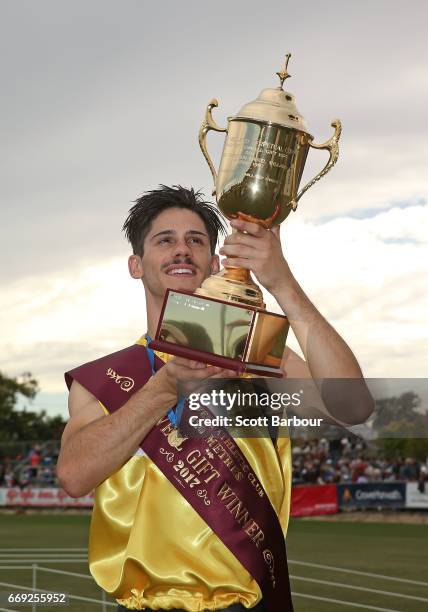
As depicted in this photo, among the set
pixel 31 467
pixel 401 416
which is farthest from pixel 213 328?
pixel 31 467

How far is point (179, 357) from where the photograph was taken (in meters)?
3.16

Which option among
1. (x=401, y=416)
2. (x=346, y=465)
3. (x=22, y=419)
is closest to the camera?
(x=401, y=416)

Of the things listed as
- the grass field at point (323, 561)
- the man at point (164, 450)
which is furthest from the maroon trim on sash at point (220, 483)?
the grass field at point (323, 561)

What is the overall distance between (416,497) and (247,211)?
24.6 meters

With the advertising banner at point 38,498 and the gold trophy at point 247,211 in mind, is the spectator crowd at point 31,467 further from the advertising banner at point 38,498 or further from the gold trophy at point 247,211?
the gold trophy at point 247,211

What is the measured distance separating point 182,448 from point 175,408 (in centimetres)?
17

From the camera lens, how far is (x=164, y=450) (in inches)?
148

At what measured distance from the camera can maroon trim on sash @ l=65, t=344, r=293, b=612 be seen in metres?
3.66

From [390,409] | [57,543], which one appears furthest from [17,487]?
[390,409]

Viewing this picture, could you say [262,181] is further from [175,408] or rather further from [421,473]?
[421,473]

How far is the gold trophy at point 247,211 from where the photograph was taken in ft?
10.5

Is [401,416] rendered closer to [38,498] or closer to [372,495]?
[372,495]

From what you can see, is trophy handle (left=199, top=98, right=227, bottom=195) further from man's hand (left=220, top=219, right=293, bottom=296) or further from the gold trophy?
man's hand (left=220, top=219, right=293, bottom=296)

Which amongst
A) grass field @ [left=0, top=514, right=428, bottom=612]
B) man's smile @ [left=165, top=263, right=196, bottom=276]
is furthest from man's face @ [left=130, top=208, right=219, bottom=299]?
grass field @ [left=0, top=514, right=428, bottom=612]
